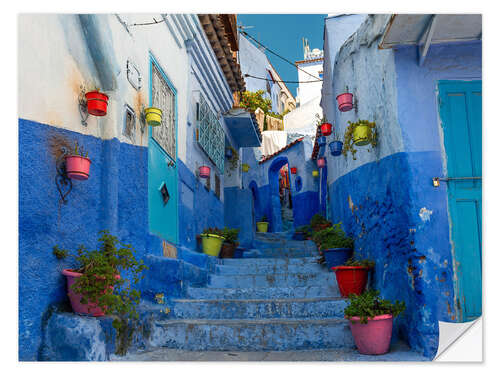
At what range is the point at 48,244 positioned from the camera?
13.2 feet

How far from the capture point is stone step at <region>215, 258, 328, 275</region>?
724cm

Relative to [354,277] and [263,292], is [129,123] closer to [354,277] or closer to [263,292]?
[263,292]

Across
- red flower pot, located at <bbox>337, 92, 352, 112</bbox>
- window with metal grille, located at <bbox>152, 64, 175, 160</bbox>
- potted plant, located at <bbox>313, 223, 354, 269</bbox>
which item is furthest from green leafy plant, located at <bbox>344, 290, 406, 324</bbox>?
window with metal grille, located at <bbox>152, 64, 175, 160</bbox>

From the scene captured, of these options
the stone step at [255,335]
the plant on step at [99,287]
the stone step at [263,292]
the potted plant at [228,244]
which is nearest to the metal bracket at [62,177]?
the plant on step at [99,287]

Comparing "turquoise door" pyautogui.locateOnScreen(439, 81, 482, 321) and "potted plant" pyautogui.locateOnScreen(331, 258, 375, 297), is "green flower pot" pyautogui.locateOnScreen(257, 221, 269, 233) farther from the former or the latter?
"turquoise door" pyautogui.locateOnScreen(439, 81, 482, 321)

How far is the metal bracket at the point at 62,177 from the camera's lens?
4.21 m

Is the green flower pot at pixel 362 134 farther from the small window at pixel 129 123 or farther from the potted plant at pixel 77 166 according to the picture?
the potted plant at pixel 77 166

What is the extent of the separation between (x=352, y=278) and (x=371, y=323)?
4.66ft

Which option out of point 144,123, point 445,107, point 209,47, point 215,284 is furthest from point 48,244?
point 209,47

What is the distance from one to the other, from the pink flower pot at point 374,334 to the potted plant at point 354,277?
4.36 ft

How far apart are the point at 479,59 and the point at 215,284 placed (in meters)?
4.26

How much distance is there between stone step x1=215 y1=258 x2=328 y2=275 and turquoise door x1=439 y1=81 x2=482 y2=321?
2.73 metres

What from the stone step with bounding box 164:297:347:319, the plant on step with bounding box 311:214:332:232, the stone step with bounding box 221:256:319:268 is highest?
the plant on step with bounding box 311:214:332:232
